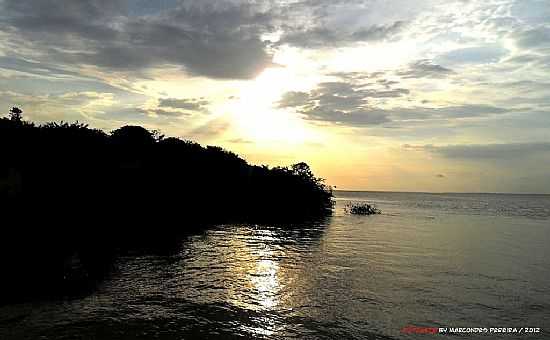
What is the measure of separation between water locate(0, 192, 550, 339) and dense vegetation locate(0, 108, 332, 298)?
616 cm

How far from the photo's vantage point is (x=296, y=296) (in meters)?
21.0

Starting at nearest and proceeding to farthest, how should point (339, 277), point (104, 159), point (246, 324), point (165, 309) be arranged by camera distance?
point (246, 324)
point (165, 309)
point (339, 277)
point (104, 159)

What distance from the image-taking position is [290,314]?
18.1 metres

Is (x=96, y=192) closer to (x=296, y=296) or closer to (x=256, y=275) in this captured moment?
(x=256, y=275)

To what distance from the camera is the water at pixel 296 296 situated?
52.2ft

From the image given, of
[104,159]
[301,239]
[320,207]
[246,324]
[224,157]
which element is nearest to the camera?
[246,324]

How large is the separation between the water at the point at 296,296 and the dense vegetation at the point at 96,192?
6.16m

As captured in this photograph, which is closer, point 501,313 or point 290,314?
point 290,314

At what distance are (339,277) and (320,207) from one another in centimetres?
6609

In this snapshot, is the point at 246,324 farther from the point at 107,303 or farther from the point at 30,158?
the point at 30,158

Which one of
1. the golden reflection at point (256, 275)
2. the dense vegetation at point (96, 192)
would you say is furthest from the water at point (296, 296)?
the dense vegetation at point (96, 192)

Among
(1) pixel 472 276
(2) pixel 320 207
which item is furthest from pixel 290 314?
(2) pixel 320 207

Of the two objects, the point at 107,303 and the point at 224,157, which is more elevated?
the point at 224,157

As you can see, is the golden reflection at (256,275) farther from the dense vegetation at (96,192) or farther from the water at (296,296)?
the dense vegetation at (96,192)
